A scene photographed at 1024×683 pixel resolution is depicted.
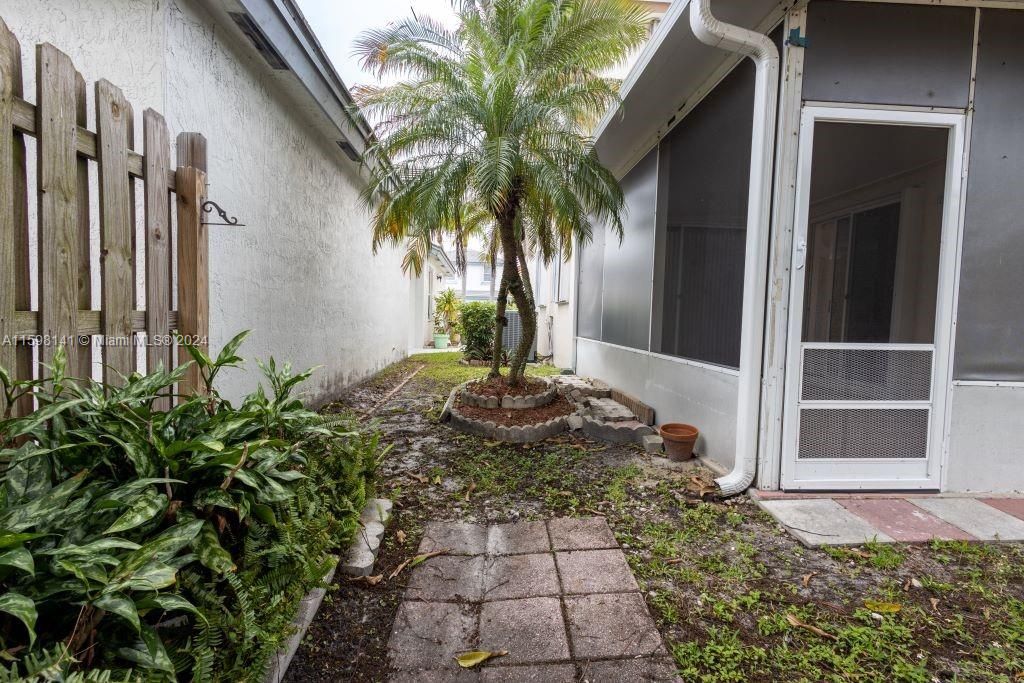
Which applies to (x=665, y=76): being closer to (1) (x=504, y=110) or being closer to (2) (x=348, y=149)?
(1) (x=504, y=110)

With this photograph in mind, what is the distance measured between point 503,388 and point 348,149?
11.4 ft

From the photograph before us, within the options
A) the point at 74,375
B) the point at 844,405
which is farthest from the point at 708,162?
the point at 74,375

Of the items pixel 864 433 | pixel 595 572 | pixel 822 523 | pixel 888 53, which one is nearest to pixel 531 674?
pixel 595 572

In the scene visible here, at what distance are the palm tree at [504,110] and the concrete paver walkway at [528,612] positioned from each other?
2.87 meters

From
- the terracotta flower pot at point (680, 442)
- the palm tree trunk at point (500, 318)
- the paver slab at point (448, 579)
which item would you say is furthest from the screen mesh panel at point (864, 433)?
the palm tree trunk at point (500, 318)

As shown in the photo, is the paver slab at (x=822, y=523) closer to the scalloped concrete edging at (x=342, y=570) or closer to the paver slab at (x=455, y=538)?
the paver slab at (x=455, y=538)

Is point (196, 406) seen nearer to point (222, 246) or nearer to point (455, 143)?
point (222, 246)

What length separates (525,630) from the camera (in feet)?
5.95

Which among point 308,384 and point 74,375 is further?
point 308,384

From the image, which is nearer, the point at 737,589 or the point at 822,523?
the point at 737,589

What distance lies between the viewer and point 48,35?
2.23 m

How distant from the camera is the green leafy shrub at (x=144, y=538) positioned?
1.08 metres

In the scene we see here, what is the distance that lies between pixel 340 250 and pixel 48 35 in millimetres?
3784

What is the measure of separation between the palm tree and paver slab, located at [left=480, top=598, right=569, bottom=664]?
3.22 m
